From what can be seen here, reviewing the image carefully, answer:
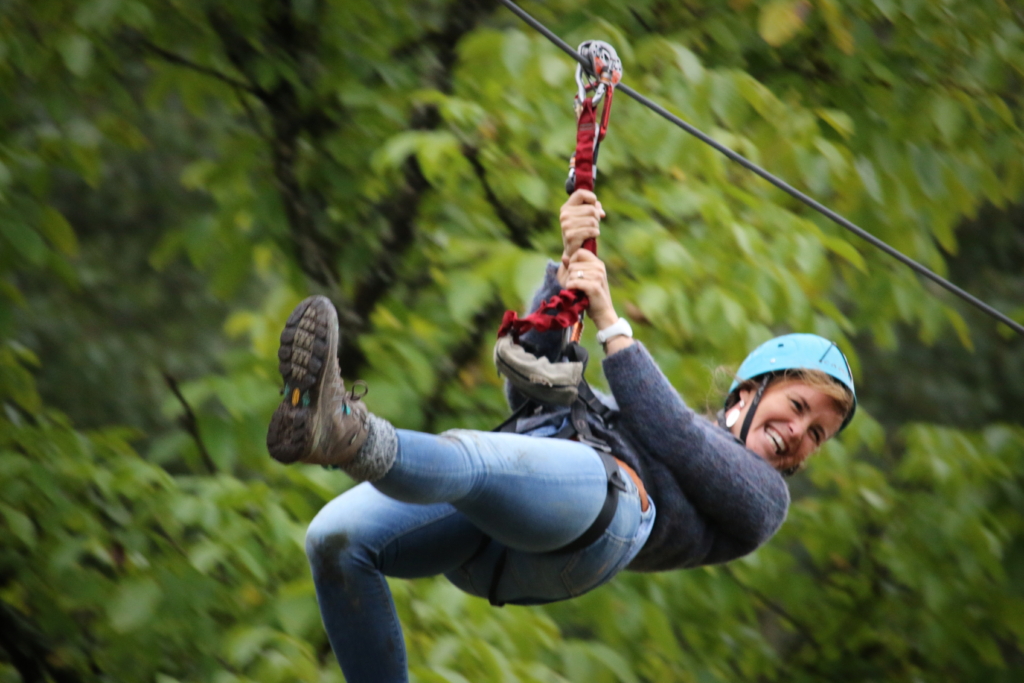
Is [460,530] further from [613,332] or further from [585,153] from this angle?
[585,153]

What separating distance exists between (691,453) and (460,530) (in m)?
0.43

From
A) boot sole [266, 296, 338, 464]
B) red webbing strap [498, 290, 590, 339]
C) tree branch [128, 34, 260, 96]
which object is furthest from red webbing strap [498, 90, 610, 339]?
tree branch [128, 34, 260, 96]

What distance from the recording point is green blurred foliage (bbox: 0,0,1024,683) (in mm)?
3098

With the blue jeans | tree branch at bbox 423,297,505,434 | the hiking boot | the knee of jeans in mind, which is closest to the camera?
the hiking boot

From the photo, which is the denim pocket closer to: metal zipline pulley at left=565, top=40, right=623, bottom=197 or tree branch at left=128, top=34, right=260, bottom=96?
metal zipline pulley at left=565, top=40, right=623, bottom=197

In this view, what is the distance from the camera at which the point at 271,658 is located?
2879 mm

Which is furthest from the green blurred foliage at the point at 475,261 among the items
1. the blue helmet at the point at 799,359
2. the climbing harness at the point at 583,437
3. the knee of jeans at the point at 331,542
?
the knee of jeans at the point at 331,542

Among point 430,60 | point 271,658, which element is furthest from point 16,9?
point 271,658

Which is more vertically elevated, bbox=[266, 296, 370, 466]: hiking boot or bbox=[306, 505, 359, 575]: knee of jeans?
bbox=[266, 296, 370, 466]: hiking boot

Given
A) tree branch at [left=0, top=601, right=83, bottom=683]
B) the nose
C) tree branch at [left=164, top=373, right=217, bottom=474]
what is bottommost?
tree branch at [left=0, top=601, right=83, bottom=683]

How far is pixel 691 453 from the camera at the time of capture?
2.11m

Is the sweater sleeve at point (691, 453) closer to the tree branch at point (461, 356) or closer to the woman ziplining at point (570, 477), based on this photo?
the woman ziplining at point (570, 477)

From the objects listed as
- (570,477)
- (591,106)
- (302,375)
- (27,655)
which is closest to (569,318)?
(570,477)

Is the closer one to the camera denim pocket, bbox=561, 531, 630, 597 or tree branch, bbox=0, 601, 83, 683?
denim pocket, bbox=561, 531, 630, 597
